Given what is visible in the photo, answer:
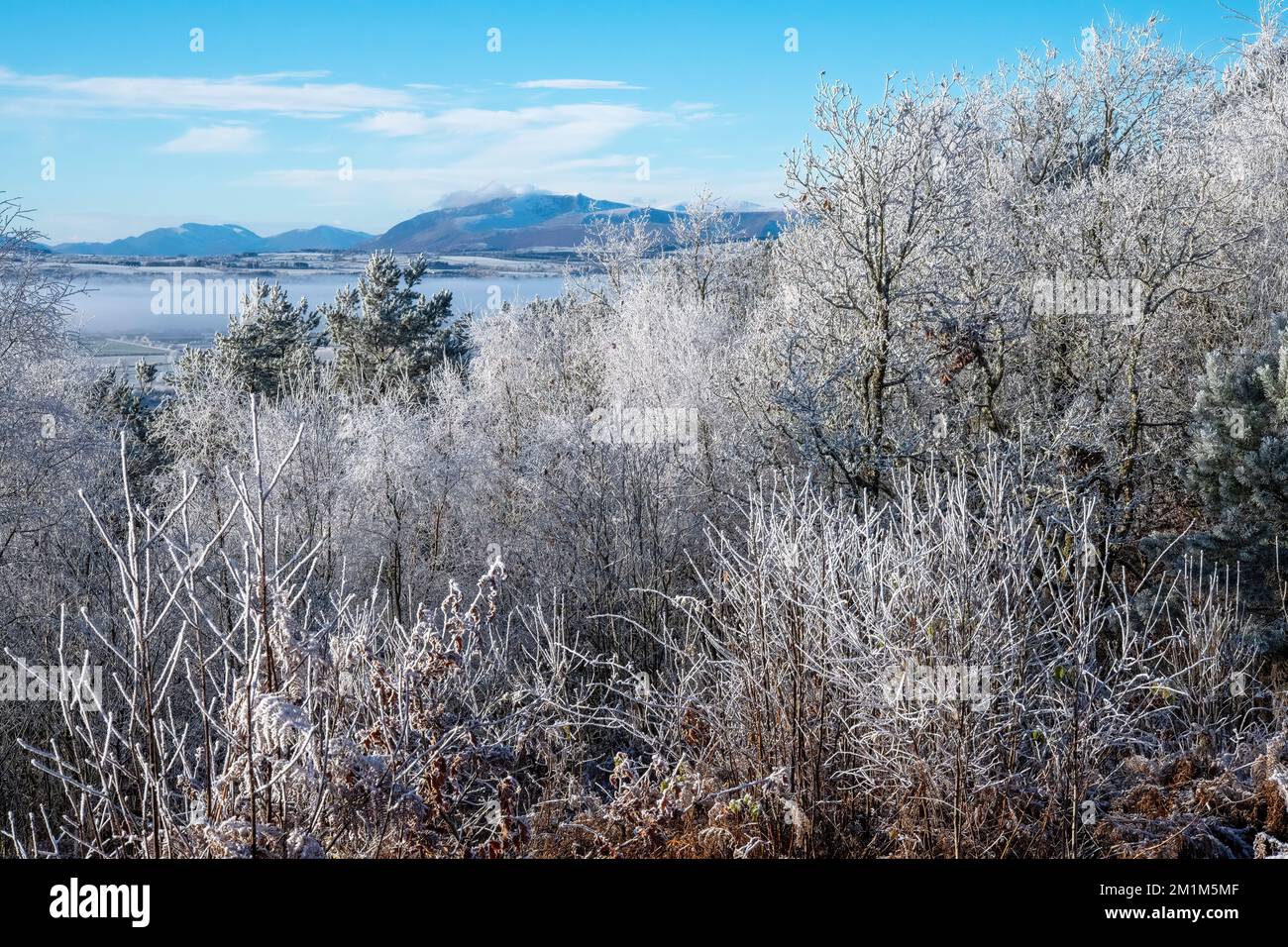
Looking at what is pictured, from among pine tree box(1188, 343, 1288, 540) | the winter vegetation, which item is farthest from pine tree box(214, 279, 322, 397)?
pine tree box(1188, 343, 1288, 540)

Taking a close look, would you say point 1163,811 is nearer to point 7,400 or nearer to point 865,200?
point 865,200

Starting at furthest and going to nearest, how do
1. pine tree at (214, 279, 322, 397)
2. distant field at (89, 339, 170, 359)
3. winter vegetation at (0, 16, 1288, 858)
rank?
1. distant field at (89, 339, 170, 359)
2. pine tree at (214, 279, 322, 397)
3. winter vegetation at (0, 16, 1288, 858)

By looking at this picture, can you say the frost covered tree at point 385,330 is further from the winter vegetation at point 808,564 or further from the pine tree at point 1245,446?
the pine tree at point 1245,446

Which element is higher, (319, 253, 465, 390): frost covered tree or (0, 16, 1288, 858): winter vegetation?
(319, 253, 465, 390): frost covered tree

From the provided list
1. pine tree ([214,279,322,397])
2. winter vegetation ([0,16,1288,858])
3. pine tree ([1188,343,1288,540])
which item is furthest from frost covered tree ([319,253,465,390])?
pine tree ([1188,343,1288,540])

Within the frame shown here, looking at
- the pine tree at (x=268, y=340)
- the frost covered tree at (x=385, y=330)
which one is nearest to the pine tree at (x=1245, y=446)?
the pine tree at (x=268, y=340)

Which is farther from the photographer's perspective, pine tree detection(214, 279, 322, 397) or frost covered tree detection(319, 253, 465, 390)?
frost covered tree detection(319, 253, 465, 390)

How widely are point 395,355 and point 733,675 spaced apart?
34.8m

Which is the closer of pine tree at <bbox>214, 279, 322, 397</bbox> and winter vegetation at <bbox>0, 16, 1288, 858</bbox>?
winter vegetation at <bbox>0, 16, 1288, 858</bbox>

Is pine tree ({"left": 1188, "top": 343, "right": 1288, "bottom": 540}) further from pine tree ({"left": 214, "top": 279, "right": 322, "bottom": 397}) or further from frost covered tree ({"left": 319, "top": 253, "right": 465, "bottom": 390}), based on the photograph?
frost covered tree ({"left": 319, "top": 253, "right": 465, "bottom": 390})

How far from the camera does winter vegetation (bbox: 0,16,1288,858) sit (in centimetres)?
356

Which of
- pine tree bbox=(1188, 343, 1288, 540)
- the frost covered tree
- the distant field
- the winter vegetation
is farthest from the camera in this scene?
the distant field

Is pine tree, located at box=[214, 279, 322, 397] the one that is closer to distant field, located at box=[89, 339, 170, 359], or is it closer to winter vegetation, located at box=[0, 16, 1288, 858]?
winter vegetation, located at box=[0, 16, 1288, 858]

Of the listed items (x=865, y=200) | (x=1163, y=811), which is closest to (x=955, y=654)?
(x=1163, y=811)
